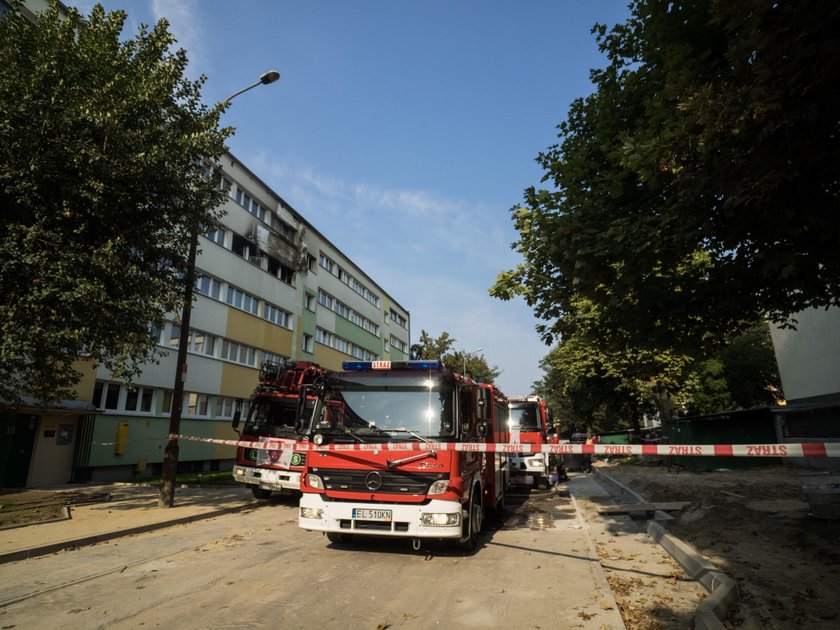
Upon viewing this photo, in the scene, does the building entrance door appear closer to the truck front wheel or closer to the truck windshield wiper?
the truck windshield wiper

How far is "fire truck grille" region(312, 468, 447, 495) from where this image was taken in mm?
6707

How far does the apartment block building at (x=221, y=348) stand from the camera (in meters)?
16.3

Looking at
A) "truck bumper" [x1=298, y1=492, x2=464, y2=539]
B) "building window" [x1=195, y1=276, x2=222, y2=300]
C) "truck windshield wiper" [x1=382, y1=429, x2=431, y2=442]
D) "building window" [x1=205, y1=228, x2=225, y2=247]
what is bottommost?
"truck bumper" [x1=298, y1=492, x2=464, y2=539]

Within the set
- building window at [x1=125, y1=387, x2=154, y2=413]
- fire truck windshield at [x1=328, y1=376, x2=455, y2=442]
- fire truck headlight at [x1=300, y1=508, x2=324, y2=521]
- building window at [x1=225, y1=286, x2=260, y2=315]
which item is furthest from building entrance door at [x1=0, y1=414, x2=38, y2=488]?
fire truck windshield at [x1=328, y1=376, x2=455, y2=442]

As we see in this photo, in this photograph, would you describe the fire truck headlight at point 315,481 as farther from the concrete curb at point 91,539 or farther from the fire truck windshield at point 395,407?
the concrete curb at point 91,539

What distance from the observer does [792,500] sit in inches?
488

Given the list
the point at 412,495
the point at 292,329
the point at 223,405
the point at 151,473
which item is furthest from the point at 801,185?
the point at 292,329

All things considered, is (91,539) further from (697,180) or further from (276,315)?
(276,315)

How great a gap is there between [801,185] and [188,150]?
37.8 ft

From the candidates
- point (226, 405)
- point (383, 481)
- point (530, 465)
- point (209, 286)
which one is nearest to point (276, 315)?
point (209, 286)

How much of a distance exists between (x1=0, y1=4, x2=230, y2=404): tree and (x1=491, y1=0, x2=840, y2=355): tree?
26.5ft

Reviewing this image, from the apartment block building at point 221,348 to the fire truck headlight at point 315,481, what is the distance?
19.0ft

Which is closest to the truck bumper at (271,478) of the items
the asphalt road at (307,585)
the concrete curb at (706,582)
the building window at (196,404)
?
the asphalt road at (307,585)

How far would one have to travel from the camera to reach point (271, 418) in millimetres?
13516
